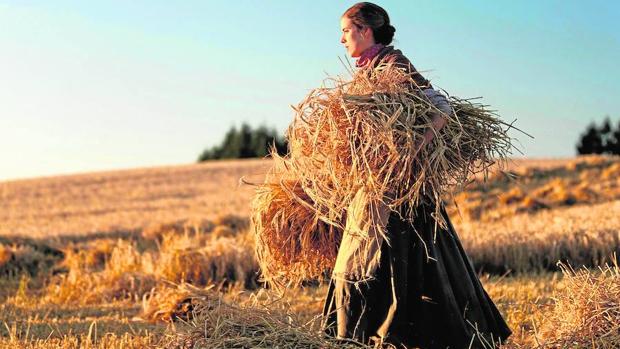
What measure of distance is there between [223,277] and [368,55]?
5.40 m

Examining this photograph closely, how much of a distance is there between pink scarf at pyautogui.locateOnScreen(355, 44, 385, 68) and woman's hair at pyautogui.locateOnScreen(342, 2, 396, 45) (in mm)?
71

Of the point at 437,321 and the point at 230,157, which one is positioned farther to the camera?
the point at 230,157

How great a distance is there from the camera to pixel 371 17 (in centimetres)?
525

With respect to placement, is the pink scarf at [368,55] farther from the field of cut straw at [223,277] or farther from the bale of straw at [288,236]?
the field of cut straw at [223,277]

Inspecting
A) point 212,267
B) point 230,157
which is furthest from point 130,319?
point 230,157

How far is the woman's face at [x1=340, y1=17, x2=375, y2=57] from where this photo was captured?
5.27 metres

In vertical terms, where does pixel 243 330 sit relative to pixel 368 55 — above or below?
below

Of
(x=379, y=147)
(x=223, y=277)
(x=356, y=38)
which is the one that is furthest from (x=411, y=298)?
(x=223, y=277)

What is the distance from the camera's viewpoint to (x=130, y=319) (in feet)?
25.9

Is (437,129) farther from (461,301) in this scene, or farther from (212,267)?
(212,267)

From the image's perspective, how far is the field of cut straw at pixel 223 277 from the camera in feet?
16.3

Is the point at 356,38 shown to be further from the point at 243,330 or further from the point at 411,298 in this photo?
the point at 243,330

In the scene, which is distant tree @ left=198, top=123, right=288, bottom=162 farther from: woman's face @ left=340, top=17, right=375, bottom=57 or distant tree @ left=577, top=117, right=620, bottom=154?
woman's face @ left=340, top=17, right=375, bottom=57

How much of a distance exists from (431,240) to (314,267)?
1012 millimetres
